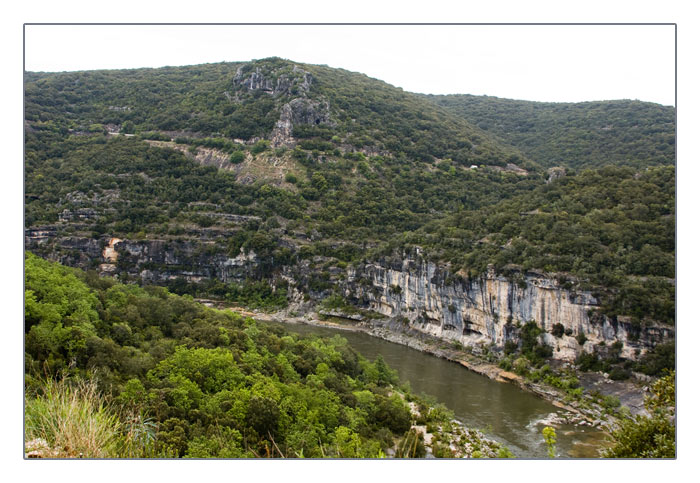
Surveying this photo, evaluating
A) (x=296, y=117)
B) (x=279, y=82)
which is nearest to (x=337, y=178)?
(x=296, y=117)

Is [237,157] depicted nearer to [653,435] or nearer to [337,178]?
[337,178]

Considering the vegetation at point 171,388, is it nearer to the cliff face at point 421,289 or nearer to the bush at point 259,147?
the cliff face at point 421,289

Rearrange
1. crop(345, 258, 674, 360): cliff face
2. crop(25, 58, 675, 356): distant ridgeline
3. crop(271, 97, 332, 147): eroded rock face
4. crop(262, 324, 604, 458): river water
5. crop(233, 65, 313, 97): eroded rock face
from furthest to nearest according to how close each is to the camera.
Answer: crop(233, 65, 313, 97): eroded rock face → crop(271, 97, 332, 147): eroded rock face → crop(25, 58, 675, 356): distant ridgeline → crop(345, 258, 674, 360): cliff face → crop(262, 324, 604, 458): river water

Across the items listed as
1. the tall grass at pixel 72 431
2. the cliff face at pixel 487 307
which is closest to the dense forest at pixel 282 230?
the tall grass at pixel 72 431

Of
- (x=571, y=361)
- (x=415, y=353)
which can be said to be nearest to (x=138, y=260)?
(x=415, y=353)

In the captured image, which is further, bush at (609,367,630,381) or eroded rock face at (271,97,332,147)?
eroded rock face at (271,97,332,147)

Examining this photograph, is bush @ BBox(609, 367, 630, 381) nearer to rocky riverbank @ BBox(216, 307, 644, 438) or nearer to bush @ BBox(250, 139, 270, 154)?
rocky riverbank @ BBox(216, 307, 644, 438)

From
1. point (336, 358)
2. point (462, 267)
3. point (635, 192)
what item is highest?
point (635, 192)

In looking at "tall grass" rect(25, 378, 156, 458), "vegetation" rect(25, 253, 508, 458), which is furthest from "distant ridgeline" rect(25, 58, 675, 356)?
"tall grass" rect(25, 378, 156, 458)
